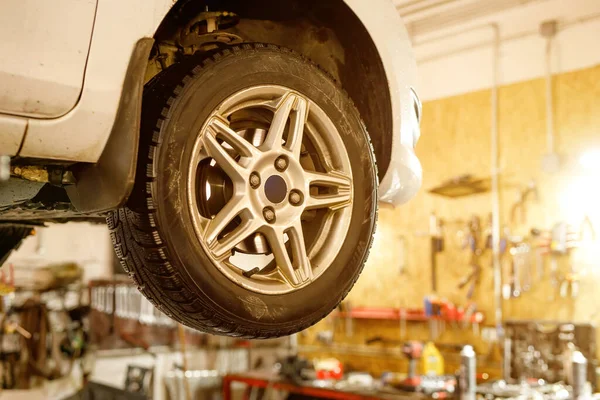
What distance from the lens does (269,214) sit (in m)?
1.49

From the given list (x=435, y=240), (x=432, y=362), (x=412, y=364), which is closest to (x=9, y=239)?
(x=412, y=364)

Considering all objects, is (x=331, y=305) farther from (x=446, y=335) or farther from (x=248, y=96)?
(x=446, y=335)

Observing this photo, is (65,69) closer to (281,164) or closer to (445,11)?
(281,164)

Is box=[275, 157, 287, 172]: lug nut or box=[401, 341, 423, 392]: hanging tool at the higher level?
box=[275, 157, 287, 172]: lug nut

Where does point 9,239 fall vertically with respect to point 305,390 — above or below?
above

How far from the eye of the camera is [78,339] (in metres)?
6.41

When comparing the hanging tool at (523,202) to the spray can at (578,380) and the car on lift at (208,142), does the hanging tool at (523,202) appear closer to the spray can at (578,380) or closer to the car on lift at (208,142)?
the spray can at (578,380)

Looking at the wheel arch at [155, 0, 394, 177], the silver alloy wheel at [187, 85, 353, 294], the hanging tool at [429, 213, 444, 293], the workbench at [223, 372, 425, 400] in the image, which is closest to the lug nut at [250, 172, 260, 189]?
the silver alloy wheel at [187, 85, 353, 294]

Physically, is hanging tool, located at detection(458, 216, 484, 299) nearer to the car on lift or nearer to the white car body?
the car on lift

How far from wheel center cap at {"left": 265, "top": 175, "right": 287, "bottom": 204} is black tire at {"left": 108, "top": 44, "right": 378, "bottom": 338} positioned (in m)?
0.21

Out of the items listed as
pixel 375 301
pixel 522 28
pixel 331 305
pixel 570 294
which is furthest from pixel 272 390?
pixel 331 305

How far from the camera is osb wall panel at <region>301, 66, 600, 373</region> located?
566cm

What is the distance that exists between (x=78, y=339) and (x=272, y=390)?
6.32 feet

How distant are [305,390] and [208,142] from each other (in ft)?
14.8
